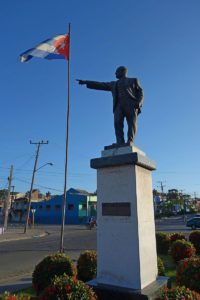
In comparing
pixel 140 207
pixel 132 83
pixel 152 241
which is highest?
pixel 132 83

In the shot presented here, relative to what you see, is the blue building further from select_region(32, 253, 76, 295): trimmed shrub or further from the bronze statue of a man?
the bronze statue of a man

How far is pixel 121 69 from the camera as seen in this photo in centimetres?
743

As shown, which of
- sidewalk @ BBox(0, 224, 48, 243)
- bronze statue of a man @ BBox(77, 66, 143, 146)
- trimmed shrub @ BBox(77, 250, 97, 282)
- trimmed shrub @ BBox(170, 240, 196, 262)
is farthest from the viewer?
sidewalk @ BBox(0, 224, 48, 243)

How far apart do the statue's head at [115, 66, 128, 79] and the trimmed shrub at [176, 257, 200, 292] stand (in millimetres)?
4285

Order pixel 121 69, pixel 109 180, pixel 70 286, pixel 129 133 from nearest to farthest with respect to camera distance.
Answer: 1. pixel 70 286
2. pixel 109 180
3. pixel 129 133
4. pixel 121 69

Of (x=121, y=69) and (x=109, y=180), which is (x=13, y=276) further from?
(x=121, y=69)

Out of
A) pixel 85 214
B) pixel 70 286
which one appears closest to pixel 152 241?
pixel 70 286

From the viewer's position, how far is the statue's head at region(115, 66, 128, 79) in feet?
24.2

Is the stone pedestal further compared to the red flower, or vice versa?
the stone pedestal

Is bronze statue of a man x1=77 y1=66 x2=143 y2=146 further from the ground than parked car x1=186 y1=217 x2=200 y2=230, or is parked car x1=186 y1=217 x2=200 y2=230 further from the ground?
bronze statue of a man x1=77 y1=66 x2=143 y2=146

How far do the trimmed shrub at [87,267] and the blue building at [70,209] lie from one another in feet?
188

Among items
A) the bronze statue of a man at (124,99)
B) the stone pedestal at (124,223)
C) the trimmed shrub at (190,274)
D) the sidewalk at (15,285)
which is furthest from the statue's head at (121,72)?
the sidewalk at (15,285)

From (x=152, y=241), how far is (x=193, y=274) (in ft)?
3.58

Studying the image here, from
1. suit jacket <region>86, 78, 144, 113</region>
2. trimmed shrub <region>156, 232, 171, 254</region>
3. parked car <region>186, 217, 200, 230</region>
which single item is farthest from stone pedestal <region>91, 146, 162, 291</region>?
parked car <region>186, 217, 200, 230</region>
